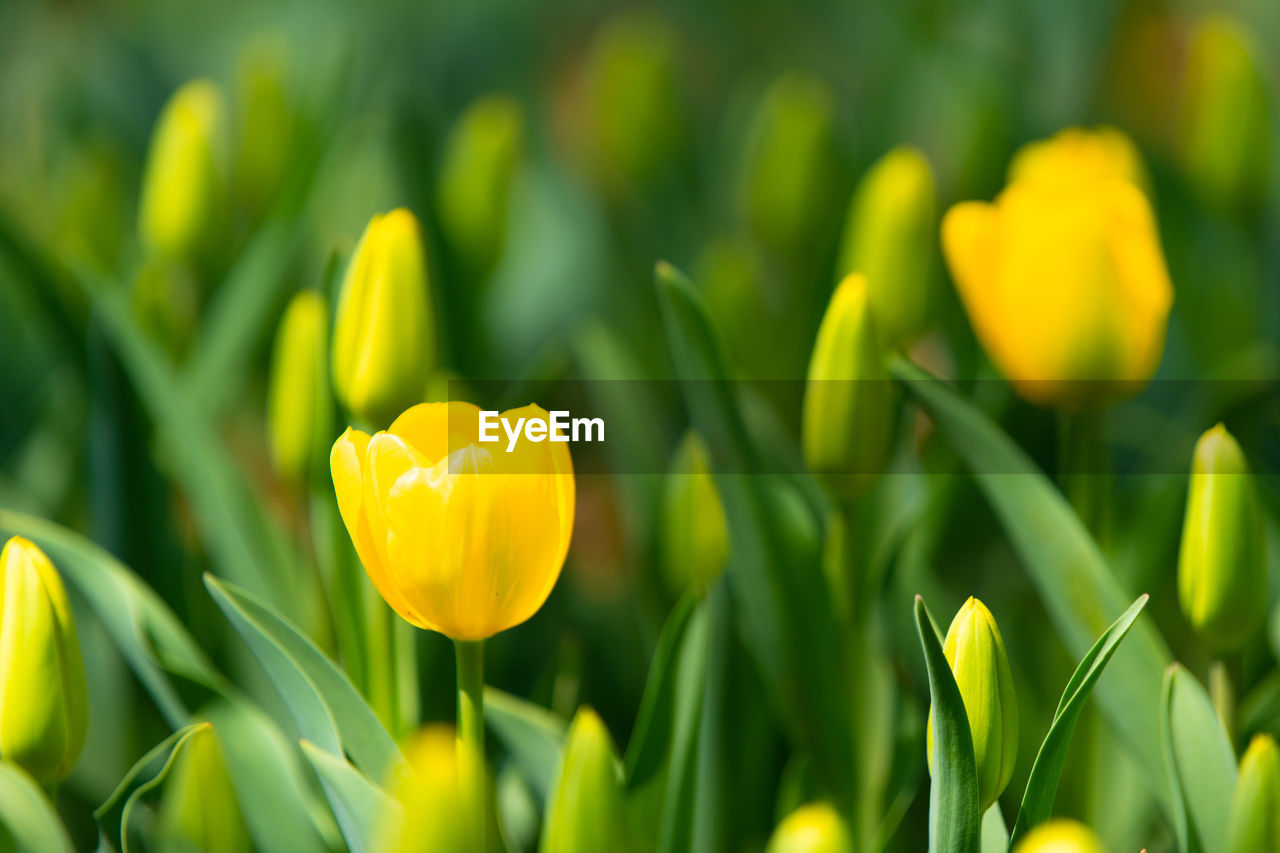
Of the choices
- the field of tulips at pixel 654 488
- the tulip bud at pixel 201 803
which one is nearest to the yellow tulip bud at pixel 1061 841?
the field of tulips at pixel 654 488

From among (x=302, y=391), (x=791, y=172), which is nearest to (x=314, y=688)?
(x=302, y=391)

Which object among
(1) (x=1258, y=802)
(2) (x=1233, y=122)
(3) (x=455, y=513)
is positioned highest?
(2) (x=1233, y=122)

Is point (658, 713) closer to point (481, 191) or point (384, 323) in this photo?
point (384, 323)

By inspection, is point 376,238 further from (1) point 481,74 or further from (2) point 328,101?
(1) point 481,74

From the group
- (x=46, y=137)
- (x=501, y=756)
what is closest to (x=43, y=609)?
(x=501, y=756)

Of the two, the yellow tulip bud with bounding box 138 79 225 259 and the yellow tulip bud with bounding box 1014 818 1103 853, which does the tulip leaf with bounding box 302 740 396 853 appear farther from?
the yellow tulip bud with bounding box 138 79 225 259

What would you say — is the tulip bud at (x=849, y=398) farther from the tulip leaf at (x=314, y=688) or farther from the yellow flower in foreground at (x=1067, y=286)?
the tulip leaf at (x=314, y=688)

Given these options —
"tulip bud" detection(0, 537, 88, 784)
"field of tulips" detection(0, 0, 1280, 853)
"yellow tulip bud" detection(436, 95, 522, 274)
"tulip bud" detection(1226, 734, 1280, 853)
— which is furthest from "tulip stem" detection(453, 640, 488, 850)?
"yellow tulip bud" detection(436, 95, 522, 274)

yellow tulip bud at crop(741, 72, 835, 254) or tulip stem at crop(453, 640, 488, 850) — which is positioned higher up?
yellow tulip bud at crop(741, 72, 835, 254)
